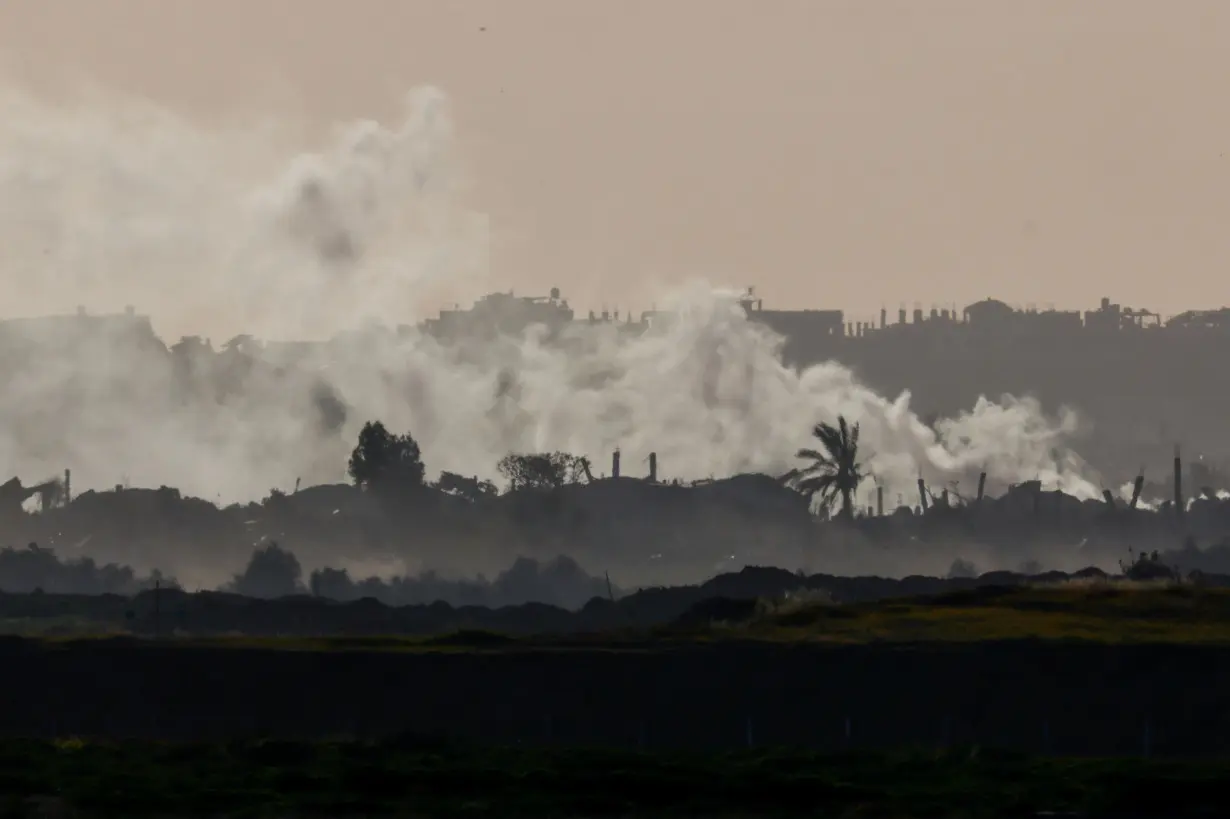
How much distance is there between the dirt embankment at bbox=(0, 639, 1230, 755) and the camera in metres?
61.4

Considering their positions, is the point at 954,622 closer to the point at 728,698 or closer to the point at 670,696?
the point at 728,698

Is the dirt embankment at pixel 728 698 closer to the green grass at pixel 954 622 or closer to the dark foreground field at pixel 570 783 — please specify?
the dark foreground field at pixel 570 783

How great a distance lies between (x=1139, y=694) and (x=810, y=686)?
879 centimetres

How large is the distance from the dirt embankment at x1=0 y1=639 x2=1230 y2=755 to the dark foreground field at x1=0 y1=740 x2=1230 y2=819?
7685 mm

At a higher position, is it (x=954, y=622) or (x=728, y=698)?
(x=954, y=622)

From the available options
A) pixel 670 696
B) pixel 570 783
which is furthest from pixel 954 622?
pixel 570 783

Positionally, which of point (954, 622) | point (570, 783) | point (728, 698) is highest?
point (954, 622)

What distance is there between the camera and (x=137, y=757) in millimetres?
51594

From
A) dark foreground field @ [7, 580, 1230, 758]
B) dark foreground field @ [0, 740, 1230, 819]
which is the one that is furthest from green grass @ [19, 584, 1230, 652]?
dark foreground field @ [0, 740, 1230, 819]

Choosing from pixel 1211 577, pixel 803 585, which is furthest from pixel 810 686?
pixel 803 585

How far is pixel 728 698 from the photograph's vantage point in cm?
6275

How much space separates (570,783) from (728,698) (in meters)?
18.0

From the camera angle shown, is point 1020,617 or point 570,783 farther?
point 1020,617

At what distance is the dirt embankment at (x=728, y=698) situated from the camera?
6138cm
